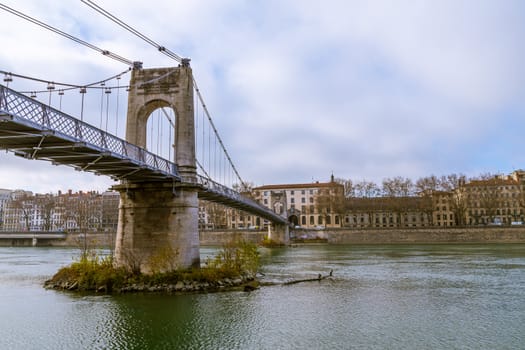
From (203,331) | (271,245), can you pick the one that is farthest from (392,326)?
(271,245)

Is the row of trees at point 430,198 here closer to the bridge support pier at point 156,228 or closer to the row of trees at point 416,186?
the row of trees at point 416,186

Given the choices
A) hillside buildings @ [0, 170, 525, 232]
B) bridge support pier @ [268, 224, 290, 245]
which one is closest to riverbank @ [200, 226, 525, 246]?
hillside buildings @ [0, 170, 525, 232]

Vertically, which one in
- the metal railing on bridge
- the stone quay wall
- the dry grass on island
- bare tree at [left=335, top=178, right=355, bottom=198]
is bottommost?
the dry grass on island

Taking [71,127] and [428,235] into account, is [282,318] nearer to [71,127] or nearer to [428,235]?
[71,127]

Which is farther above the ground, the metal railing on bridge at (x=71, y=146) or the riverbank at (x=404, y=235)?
the metal railing on bridge at (x=71, y=146)

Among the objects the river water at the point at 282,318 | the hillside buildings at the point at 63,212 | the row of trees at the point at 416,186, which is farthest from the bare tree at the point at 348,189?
the river water at the point at 282,318

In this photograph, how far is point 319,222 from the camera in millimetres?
102250

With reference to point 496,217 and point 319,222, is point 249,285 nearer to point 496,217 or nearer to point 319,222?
point 319,222

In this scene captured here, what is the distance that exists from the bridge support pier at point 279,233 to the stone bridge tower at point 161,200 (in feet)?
166

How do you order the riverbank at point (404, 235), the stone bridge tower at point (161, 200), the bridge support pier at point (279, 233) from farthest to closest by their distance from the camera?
the bridge support pier at point (279, 233), the riverbank at point (404, 235), the stone bridge tower at point (161, 200)

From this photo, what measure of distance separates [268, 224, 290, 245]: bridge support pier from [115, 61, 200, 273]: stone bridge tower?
166 ft

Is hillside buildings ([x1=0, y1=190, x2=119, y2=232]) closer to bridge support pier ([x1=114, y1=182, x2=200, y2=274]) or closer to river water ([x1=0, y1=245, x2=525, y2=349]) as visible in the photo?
bridge support pier ([x1=114, y1=182, x2=200, y2=274])

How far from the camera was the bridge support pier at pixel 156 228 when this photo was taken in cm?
2117

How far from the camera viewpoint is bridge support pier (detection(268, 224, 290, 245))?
2835 inches
